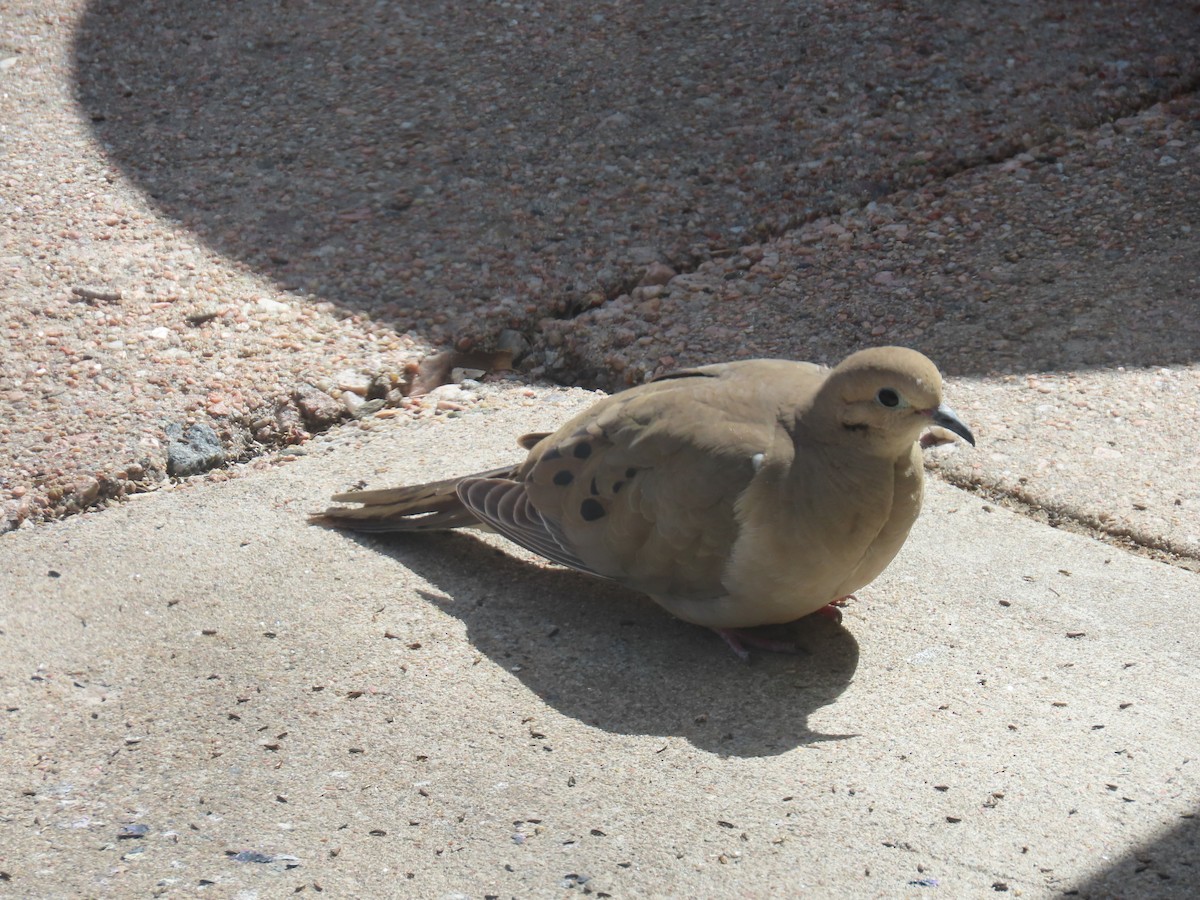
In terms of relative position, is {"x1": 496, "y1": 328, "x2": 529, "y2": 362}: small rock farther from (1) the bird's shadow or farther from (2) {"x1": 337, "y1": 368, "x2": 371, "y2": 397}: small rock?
(1) the bird's shadow

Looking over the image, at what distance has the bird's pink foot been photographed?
325cm

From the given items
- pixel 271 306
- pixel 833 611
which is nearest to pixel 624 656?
pixel 833 611

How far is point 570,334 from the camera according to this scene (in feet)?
15.7

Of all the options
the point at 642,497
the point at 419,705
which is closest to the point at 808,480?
the point at 642,497

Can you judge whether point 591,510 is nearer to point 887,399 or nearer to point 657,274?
point 887,399

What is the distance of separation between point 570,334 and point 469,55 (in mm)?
2067

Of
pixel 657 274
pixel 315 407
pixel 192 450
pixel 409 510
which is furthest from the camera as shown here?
pixel 657 274

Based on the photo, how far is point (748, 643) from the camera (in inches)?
130

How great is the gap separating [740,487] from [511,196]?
103 inches

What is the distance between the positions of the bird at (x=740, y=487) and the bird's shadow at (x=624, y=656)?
95mm

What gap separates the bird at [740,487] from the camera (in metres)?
3.02

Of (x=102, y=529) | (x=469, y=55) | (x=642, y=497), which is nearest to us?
(x=642, y=497)

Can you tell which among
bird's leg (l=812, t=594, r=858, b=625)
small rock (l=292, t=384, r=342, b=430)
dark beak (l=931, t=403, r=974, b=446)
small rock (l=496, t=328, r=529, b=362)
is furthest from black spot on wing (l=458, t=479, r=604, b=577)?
small rock (l=496, t=328, r=529, b=362)

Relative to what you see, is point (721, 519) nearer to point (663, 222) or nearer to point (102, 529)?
point (102, 529)
